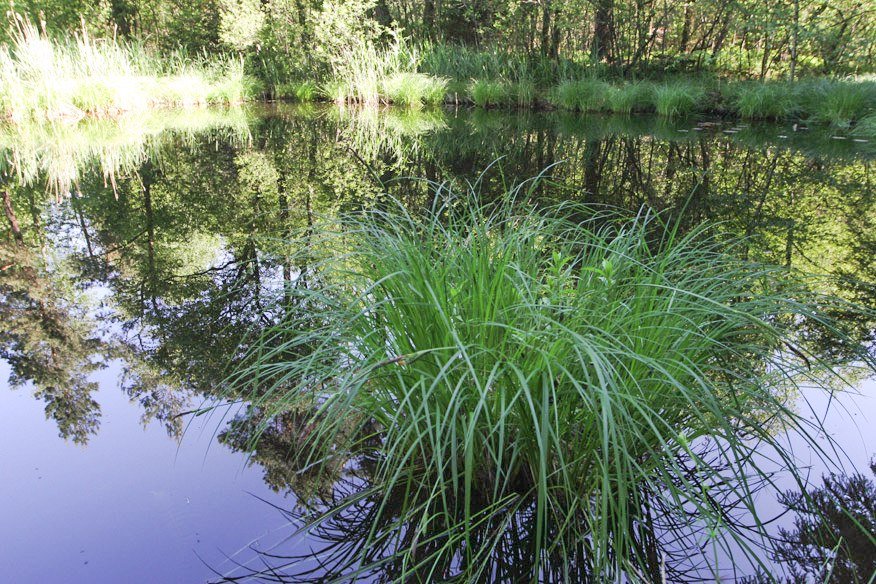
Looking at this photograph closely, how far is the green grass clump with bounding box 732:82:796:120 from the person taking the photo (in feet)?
30.0

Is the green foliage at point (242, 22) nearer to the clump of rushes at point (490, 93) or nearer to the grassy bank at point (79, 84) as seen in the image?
the grassy bank at point (79, 84)

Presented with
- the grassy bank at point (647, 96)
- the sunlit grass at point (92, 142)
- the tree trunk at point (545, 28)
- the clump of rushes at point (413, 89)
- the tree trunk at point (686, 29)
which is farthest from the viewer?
the tree trunk at point (545, 28)

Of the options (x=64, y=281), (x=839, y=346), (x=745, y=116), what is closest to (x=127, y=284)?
(x=64, y=281)

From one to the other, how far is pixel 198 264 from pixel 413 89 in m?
9.13

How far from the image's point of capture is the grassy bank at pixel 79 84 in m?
8.38

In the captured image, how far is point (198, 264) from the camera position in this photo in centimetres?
358

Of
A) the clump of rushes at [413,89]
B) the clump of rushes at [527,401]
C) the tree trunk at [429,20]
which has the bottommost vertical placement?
the clump of rushes at [527,401]

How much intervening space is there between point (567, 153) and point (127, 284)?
4.70 metres

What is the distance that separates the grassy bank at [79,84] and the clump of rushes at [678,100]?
837 centimetres

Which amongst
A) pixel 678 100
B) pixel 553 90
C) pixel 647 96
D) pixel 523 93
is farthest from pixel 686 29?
pixel 523 93

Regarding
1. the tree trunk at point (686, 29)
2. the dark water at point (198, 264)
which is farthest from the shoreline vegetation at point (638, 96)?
the tree trunk at point (686, 29)

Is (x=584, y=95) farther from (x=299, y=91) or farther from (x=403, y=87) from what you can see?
(x=299, y=91)

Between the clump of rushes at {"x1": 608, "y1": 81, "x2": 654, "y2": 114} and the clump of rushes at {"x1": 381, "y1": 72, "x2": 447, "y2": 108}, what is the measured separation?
3.37 metres

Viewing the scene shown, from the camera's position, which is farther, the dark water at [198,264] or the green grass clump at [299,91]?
the green grass clump at [299,91]
